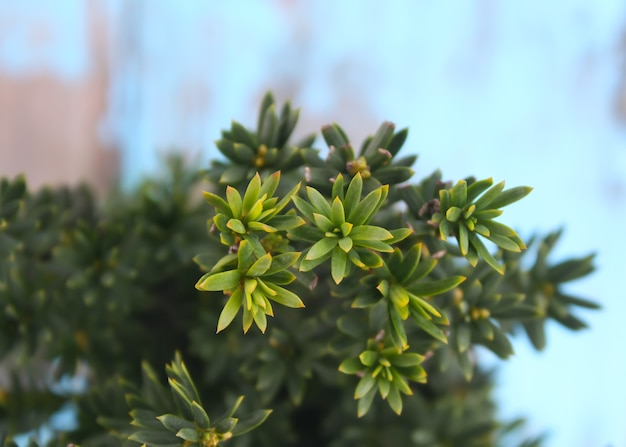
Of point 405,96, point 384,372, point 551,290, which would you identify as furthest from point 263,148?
point 405,96

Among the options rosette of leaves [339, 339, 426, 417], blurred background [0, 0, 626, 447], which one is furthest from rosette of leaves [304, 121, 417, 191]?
blurred background [0, 0, 626, 447]

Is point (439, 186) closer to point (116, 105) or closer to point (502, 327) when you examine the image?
point (502, 327)

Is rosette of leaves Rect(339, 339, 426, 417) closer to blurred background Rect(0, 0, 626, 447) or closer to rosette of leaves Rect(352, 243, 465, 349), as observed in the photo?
rosette of leaves Rect(352, 243, 465, 349)

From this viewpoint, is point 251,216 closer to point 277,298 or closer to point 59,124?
point 277,298

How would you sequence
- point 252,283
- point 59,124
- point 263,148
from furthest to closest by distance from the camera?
point 59,124 → point 263,148 → point 252,283

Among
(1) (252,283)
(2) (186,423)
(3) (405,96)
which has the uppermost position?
(3) (405,96)

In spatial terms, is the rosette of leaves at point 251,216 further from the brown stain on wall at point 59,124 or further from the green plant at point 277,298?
the brown stain on wall at point 59,124

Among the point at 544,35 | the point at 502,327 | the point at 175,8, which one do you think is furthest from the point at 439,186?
the point at 175,8
